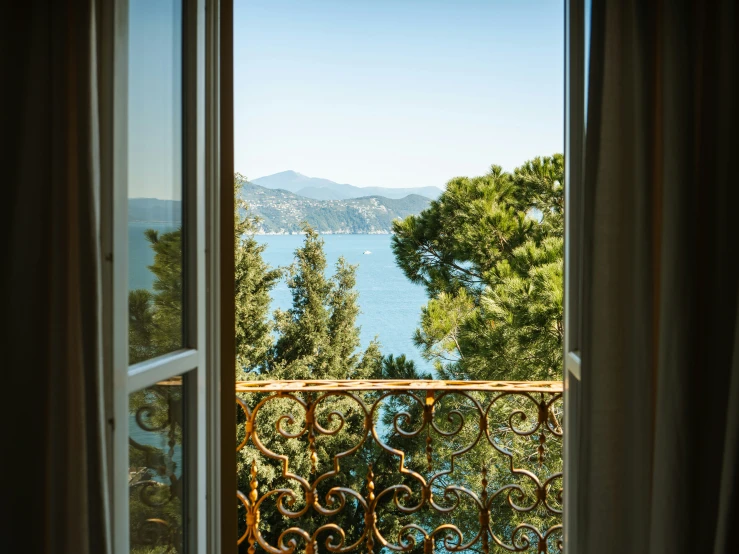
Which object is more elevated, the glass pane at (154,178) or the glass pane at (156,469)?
the glass pane at (154,178)

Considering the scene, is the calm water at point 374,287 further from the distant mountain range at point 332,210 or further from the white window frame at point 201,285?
the white window frame at point 201,285

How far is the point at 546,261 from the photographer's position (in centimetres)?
553

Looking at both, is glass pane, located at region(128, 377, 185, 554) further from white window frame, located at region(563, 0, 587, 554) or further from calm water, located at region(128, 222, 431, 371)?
calm water, located at region(128, 222, 431, 371)

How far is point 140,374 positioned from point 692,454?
85 centimetres

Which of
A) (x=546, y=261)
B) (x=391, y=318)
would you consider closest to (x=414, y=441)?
(x=546, y=261)

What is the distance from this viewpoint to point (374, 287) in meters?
11.2

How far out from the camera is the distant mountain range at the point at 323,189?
1203 centimetres

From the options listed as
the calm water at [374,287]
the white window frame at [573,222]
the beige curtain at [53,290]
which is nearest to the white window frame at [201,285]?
the beige curtain at [53,290]

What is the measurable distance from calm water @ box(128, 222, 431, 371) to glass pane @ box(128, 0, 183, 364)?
777 cm

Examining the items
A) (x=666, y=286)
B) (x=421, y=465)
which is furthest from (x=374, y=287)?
(x=666, y=286)

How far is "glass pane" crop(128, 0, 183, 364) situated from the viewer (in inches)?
40.8

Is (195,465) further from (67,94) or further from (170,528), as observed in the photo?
(67,94)

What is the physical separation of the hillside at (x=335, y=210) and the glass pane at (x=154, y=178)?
32.5 ft

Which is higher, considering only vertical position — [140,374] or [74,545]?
[140,374]
